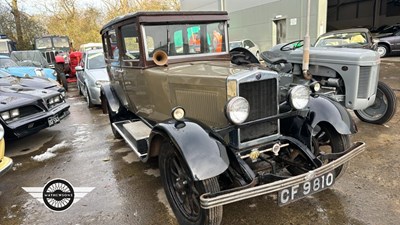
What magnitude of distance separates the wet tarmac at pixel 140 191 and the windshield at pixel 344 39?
12.6 ft

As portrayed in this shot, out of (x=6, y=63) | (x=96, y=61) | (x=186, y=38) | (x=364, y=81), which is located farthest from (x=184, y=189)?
(x=6, y=63)

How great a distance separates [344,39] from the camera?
8633 mm

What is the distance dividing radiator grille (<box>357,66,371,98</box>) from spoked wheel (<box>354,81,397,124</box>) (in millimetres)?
746

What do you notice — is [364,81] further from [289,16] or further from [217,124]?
[289,16]

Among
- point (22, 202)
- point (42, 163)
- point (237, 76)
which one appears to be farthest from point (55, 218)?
point (237, 76)

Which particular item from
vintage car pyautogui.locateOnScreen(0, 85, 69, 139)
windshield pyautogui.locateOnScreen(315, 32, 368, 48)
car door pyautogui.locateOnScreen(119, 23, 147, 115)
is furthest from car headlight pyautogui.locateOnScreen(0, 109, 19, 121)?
windshield pyautogui.locateOnScreen(315, 32, 368, 48)

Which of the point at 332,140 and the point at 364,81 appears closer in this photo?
the point at 332,140

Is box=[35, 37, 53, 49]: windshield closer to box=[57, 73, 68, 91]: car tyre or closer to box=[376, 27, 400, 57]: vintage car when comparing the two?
box=[57, 73, 68, 91]: car tyre

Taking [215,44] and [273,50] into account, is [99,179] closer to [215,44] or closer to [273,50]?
[215,44]

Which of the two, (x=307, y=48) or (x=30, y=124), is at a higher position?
(x=307, y=48)

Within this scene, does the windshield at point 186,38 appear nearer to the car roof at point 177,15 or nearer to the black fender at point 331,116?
the car roof at point 177,15

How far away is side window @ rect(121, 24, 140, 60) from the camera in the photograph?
378 centimetres

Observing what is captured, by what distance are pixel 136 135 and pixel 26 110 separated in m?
2.49

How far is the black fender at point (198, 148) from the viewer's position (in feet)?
7.55
